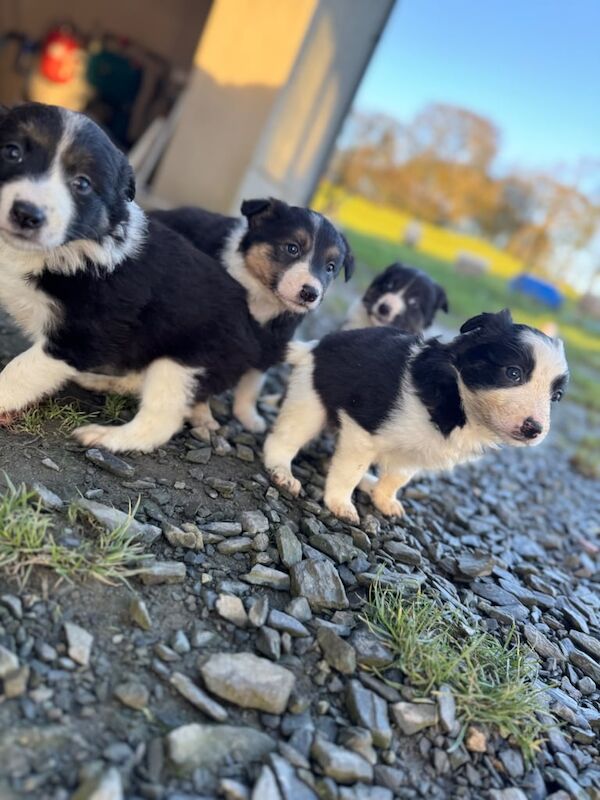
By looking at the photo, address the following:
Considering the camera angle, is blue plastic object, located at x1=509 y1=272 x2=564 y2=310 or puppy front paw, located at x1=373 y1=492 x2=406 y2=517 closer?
puppy front paw, located at x1=373 y1=492 x2=406 y2=517

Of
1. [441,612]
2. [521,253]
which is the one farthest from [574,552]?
[521,253]

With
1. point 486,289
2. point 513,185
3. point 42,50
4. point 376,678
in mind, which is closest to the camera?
point 376,678

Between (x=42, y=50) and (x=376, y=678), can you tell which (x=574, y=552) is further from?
(x=42, y=50)

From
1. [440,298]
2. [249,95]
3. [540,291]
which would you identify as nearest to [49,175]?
[440,298]

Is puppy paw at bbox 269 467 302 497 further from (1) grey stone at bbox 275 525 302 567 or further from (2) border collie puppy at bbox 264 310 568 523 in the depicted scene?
(1) grey stone at bbox 275 525 302 567

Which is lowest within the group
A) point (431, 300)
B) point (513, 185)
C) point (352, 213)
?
point (352, 213)

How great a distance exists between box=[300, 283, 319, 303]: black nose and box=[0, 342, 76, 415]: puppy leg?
1.58 m

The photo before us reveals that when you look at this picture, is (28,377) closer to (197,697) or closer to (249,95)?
(197,697)

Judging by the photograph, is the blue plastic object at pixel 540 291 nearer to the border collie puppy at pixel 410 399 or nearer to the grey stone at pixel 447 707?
the border collie puppy at pixel 410 399

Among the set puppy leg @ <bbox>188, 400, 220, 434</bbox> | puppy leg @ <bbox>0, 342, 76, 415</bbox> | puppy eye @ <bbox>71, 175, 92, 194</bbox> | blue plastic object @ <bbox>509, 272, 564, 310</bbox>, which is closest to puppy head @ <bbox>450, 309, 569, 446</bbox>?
puppy leg @ <bbox>188, 400, 220, 434</bbox>

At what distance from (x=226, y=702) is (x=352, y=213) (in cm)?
2674

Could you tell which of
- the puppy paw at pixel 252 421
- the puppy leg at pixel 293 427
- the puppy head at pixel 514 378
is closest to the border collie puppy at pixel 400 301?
the puppy paw at pixel 252 421

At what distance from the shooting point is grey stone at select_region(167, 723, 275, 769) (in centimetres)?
247

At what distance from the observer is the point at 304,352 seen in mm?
4785
